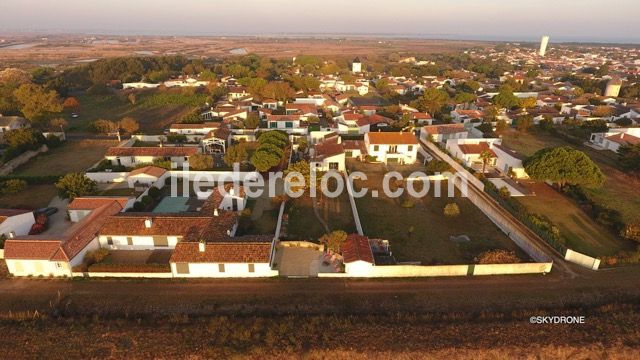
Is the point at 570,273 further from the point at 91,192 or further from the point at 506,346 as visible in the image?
the point at 91,192

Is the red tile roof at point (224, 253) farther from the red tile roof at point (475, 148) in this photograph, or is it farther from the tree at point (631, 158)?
the tree at point (631, 158)

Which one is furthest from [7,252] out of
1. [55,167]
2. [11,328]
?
[55,167]

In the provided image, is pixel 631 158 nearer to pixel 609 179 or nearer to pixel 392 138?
pixel 609 179

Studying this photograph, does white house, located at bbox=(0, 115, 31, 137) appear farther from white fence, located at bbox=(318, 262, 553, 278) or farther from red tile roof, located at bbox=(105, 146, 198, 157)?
white fence, located at bbox=(318, 262, 553, 278)

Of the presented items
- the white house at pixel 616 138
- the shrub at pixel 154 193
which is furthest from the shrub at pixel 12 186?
the white house at pixel 616 138

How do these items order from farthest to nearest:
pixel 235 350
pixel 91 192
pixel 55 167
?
1. pixel 55 167
2. pixel 91 192
3. pixel 235 350

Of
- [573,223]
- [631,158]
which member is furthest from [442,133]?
[573,223]
